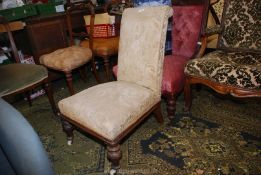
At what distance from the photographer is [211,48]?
308 centimetres

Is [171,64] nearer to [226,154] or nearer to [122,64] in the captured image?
[122,64]

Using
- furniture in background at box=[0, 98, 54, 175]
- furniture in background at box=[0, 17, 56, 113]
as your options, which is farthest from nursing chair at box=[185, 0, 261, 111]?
furniture in background at box=[0, 98, 54, 175]

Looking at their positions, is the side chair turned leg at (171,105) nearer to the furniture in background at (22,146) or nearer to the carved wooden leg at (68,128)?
the carved wooden leg at (68,128)

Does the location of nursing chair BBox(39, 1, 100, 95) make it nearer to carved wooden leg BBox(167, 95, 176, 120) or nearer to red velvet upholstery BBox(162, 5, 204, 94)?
red velvet upholstery BBox(162, 5, 204, 94)

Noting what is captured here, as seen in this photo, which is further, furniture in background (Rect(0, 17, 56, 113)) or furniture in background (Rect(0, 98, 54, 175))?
furniture in background (Rect(0, 17, 56, 113))

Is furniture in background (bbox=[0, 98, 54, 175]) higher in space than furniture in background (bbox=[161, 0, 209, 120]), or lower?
higher

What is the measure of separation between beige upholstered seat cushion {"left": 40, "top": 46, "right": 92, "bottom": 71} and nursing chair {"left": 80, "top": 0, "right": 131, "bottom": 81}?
127 millimetres

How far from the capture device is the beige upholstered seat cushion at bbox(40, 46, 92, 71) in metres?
2.21

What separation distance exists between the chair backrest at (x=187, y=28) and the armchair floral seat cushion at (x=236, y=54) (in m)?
0.22

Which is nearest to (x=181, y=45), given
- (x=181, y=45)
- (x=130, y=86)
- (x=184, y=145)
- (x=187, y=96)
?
(x=181, y=45)

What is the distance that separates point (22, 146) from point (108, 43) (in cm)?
213

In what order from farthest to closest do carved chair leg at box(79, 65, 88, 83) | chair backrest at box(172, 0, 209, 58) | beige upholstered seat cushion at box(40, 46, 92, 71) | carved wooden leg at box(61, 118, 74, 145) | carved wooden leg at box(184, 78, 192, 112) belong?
1. carved chair leg at box(79, 65, 88, 83)
2. beige upholstered seat cushion at box(40, 46, 92, 71)
3. chair backrest at box(172, 0, 209, 58)
4. carved wooden leg at box(184, 78, 192, 112)
5. carved wooden leg at box(61, 118, 74, 145)

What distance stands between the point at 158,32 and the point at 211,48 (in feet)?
5.92

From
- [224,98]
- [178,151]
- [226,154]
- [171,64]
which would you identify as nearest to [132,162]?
[178,151]
